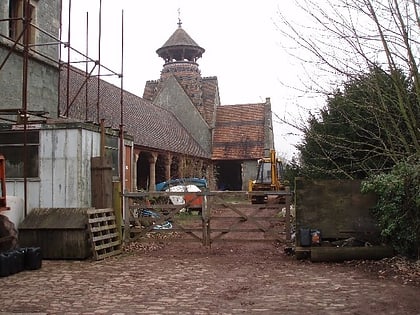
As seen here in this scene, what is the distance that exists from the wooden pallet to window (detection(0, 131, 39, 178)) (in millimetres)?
1893

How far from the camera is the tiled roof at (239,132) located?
142 feet

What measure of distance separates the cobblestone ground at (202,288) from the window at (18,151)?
2.66 metres

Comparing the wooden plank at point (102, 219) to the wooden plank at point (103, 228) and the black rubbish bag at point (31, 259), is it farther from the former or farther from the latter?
the black rubbish bag at point (31, 259)

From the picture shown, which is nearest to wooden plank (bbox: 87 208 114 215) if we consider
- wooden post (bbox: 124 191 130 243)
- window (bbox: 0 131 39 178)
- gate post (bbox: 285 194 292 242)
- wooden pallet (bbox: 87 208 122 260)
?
wooden pallet (bbox: 87 208 122 260)

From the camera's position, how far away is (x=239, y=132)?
45.3 meters

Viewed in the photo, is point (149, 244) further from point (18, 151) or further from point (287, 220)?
point (18, 151)

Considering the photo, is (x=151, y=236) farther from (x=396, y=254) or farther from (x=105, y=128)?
(x=396, y=254)

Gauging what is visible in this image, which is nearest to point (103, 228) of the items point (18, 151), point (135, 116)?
point (18, 151)

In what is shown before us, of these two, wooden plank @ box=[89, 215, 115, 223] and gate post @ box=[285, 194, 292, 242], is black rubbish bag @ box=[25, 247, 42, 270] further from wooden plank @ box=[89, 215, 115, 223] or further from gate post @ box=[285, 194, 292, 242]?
gate post @ box=[285, 194, 292, 242]

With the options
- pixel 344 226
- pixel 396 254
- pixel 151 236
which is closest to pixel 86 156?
pixel 151 236

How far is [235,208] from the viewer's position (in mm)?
12422

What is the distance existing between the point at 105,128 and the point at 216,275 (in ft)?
18.9

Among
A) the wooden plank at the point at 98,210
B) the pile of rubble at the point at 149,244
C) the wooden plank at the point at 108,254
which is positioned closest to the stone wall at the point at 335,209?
the pile of rubble at the point at 149,244

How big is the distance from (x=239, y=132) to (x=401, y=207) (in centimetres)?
3557
